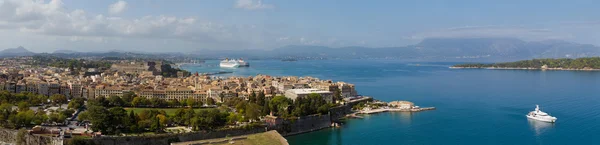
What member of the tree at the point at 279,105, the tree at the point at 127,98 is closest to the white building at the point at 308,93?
the tree at the point at 279,105

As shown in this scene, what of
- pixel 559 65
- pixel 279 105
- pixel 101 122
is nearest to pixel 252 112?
pixel 279 105

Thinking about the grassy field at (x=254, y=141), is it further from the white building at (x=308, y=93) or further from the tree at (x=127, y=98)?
the tree at (x=127, y=98)

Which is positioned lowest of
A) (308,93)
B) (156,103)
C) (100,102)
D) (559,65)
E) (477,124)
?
(477,124)

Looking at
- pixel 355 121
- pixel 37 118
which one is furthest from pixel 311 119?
pixel 37 118

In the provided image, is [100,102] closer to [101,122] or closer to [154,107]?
[154,107]

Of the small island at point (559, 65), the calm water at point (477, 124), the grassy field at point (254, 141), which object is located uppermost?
the small island at point (559, 65)

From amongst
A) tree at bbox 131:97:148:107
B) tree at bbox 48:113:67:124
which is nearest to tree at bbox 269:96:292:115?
tree at bbox 131:97:148:107

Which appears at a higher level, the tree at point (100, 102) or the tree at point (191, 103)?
the tree at point (100, 102)

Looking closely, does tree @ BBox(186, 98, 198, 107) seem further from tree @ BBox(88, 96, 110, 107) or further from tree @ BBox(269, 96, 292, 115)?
tree @ BBox(269, 96, 292, 115)

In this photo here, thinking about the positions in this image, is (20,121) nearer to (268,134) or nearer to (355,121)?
(268,134)

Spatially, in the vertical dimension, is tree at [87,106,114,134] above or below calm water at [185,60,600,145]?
above

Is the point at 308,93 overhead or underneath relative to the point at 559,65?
underneath
